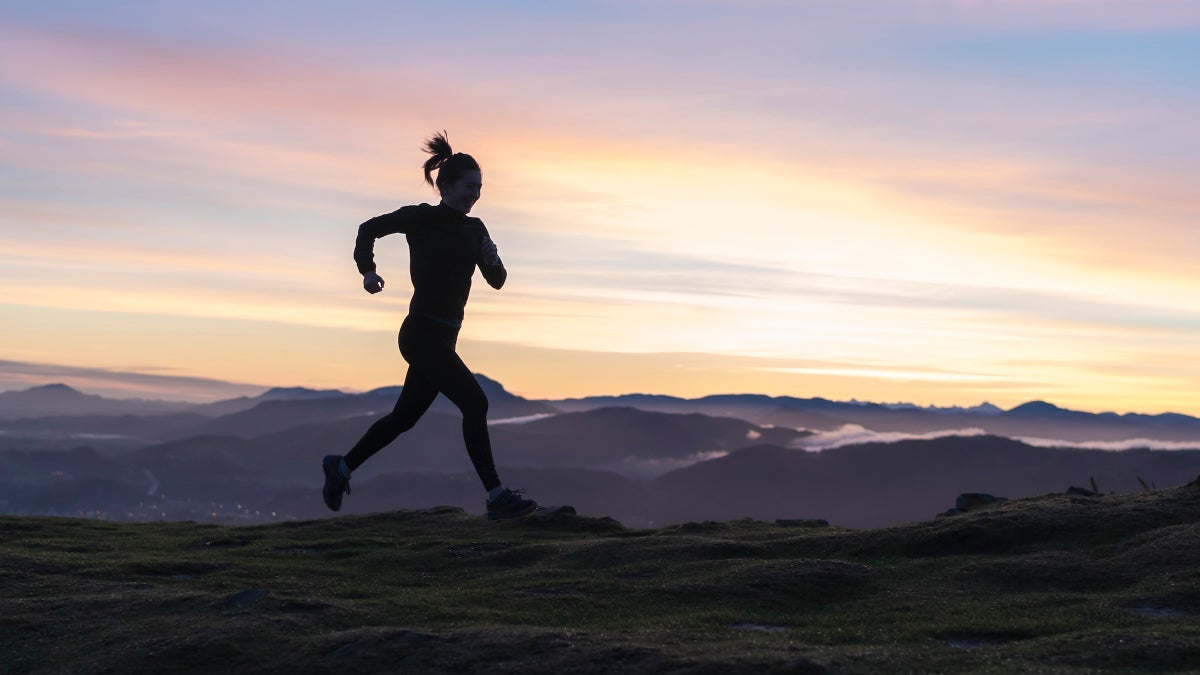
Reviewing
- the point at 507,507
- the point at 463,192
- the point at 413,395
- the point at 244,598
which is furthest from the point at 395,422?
the point at 244,598

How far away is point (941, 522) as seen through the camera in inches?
587

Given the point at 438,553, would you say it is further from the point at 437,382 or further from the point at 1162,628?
the point at 1162,628

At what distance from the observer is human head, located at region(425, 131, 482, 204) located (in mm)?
14023

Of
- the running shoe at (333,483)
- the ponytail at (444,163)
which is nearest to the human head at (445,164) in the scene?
the ponytail at (444,163)

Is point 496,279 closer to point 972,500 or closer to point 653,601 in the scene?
point 653,601

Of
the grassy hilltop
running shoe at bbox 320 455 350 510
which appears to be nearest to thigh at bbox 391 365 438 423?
running shoe at bbox 320 455 350 510

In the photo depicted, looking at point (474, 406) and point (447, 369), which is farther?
point (474, 406)

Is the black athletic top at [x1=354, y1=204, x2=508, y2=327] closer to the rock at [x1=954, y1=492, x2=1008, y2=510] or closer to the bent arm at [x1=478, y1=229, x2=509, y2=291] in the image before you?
the bent arm at [x1=478, y1=229, x2=509, y2=291]

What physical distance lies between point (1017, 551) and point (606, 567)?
505cm

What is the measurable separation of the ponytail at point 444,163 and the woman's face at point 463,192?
7cm

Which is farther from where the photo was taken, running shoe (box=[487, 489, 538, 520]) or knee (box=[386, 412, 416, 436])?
knee (box=[386, 412, 416, 436])

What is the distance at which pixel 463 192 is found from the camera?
1398 centimetres

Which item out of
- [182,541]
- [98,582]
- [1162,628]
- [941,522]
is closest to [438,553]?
[98,582]

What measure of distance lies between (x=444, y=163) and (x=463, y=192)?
0.52 m
